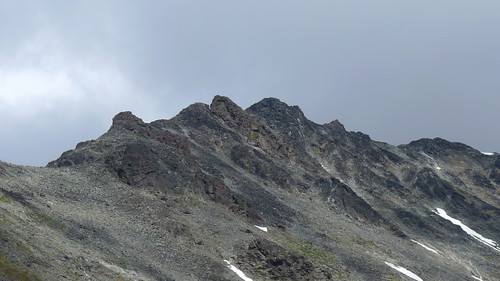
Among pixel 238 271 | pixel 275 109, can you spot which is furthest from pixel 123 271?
pixel 275 109

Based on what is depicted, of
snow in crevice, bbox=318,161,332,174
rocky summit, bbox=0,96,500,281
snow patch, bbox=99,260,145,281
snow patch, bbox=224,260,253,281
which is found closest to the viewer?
snow patch, bbox=99,260,145,281

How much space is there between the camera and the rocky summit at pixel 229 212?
186ft

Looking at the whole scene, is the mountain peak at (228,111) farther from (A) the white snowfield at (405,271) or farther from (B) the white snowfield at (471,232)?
(A) the white snowfield at (405,271)

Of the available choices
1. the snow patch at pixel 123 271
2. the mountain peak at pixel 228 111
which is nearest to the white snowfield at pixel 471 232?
the mountain peak at pixel 228 111

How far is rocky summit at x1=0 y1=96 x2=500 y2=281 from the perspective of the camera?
5684 cm

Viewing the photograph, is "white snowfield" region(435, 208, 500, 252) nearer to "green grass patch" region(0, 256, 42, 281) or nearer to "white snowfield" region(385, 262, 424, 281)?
"white snowfield" region(385, 262, 424, 281)

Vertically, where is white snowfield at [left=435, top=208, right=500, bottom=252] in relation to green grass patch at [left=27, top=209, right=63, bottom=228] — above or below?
above

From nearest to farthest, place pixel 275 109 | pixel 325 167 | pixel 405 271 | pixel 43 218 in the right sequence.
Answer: pixel 43 218
pixel 405 271
pixel 325 167
pixel 275 109

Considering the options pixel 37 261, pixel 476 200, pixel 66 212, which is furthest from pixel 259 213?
pixel 476 200

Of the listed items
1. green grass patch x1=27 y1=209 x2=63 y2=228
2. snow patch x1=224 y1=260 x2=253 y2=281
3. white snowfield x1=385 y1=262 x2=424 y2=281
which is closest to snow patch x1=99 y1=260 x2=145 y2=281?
green grass patch x1=27 y1=209 x2=63 y2=228

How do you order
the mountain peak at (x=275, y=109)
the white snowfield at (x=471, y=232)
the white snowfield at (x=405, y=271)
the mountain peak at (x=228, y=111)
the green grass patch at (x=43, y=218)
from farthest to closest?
the mountain peak at (x=275, y=109)
the mountain peak at (x=228, y=111)
the white snowfield at (x=471, y=232)
the white snowfield at (x=405, y=271)
the green grass patch at (x=43, y=218)

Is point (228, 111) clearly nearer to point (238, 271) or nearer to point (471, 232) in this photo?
point (471, 232)

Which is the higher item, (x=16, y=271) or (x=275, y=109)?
(x=275, y=109)

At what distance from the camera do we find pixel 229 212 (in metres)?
85.1
